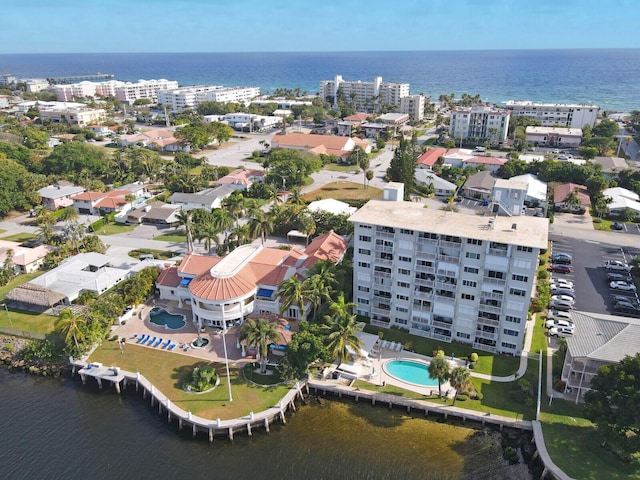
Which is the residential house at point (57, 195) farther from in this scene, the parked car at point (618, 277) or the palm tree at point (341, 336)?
the parked car at point (618, 277)

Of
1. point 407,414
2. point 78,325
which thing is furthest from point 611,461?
point 78,325

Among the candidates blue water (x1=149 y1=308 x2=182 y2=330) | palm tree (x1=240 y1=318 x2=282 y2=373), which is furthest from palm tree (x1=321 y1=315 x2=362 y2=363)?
blue water (x1=149 y1=308 x2=182 y2=330)

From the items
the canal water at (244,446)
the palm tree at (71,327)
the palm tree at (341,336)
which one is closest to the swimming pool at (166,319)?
the palm tree at (71,327)

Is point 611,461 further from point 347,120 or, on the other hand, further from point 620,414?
point 347,120

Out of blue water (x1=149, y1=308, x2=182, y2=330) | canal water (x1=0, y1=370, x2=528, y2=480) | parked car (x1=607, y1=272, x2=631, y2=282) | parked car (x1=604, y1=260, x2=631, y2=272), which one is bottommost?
canal water (x1=0, y1=370, x2=528, y2=480)

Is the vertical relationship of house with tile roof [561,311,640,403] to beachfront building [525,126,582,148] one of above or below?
below

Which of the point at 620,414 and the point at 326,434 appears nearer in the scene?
the point at 620,414

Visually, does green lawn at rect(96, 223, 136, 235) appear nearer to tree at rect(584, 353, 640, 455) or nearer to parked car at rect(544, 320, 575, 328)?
parked car at rect(544, 320, 575, 328)

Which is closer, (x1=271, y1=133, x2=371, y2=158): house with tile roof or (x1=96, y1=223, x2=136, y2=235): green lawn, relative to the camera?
(x1=96, y1=223, x2=136, y2=235): green lawn
